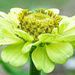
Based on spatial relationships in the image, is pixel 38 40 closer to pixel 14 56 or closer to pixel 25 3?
pixel 14 56

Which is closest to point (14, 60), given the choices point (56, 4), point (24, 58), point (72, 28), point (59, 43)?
point (24, 58)

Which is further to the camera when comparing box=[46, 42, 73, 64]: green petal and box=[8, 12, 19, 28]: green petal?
box=[8, 12, 19, 28]: green petal

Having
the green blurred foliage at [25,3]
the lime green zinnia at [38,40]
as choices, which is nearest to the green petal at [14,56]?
the lime green zinnia at [38,40]

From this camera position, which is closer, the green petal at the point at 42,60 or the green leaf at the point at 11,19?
the green petal at the point at 42,60

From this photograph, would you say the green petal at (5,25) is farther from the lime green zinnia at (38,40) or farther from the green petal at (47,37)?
the green petal at (47,37)

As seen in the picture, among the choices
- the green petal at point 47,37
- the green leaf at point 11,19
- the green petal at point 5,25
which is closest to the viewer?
the green petal at point 47,37

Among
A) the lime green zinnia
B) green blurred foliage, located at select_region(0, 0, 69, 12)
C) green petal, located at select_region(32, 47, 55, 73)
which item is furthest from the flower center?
green blurred foliage, located at select_region(0, 0, 69, 12)

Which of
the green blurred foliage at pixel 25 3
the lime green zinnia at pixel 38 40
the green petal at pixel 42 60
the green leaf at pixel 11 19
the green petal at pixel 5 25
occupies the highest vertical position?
the green blurred foliage at pixel 25 3

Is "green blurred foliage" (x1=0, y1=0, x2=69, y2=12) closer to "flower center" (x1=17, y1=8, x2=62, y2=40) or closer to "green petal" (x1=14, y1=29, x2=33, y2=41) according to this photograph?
"flower center" (x1=17, y1=8, x2=62, y2=40)

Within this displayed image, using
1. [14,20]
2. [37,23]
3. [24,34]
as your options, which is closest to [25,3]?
[14,20]
